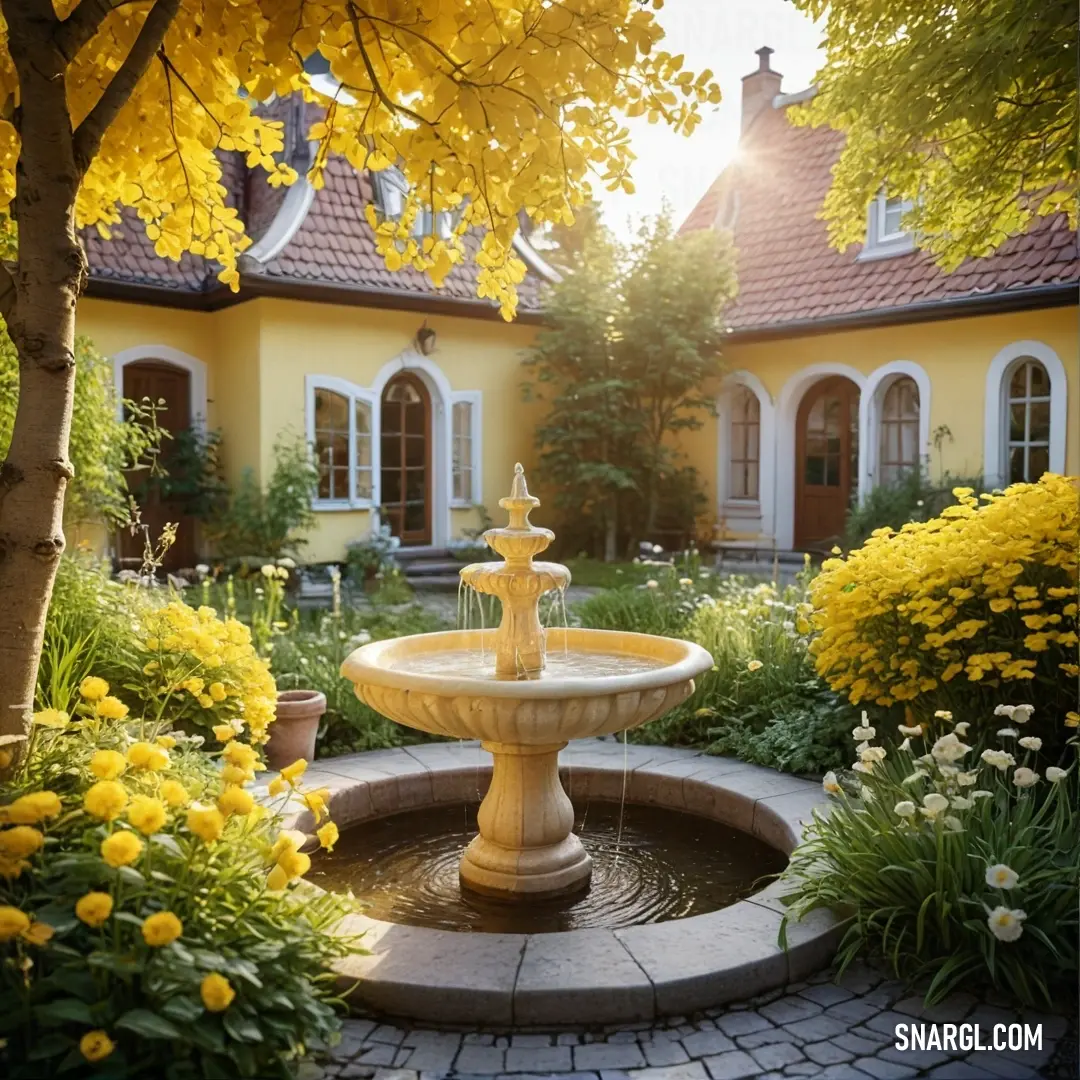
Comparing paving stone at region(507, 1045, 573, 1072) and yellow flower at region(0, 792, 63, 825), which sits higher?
yellow flower at region(0, 792, 63, 825)

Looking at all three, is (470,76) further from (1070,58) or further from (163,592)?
(163,592)

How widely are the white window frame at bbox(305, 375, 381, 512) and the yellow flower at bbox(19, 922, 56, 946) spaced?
10048 millimetres

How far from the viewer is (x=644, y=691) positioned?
12.4 feet

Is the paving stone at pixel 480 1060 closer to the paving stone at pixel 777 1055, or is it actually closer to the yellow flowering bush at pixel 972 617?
the paving stone at pixel 777 1055

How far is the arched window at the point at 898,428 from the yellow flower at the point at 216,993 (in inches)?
473

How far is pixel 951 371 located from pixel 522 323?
5.53 metres

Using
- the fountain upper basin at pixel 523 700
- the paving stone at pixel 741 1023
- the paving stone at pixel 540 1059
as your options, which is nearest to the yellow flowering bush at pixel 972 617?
the fountain upper basin at pixel 523 700

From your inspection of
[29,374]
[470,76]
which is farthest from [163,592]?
[470,76]

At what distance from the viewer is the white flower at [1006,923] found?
290 cm

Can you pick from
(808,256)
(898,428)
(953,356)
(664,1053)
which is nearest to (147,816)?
(664,1053)

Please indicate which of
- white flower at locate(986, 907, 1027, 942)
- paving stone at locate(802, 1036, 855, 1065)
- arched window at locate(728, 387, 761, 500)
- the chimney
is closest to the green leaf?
paving stone at locate(802, 1036, 855, 1065)

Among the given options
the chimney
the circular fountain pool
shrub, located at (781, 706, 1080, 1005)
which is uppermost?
the chimney

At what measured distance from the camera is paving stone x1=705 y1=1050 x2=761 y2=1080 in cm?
272

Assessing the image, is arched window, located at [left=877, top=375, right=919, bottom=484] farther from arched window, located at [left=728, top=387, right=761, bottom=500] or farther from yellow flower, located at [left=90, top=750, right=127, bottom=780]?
yellow flower, located at [left=90, top=750, right=127, bottom=780]
